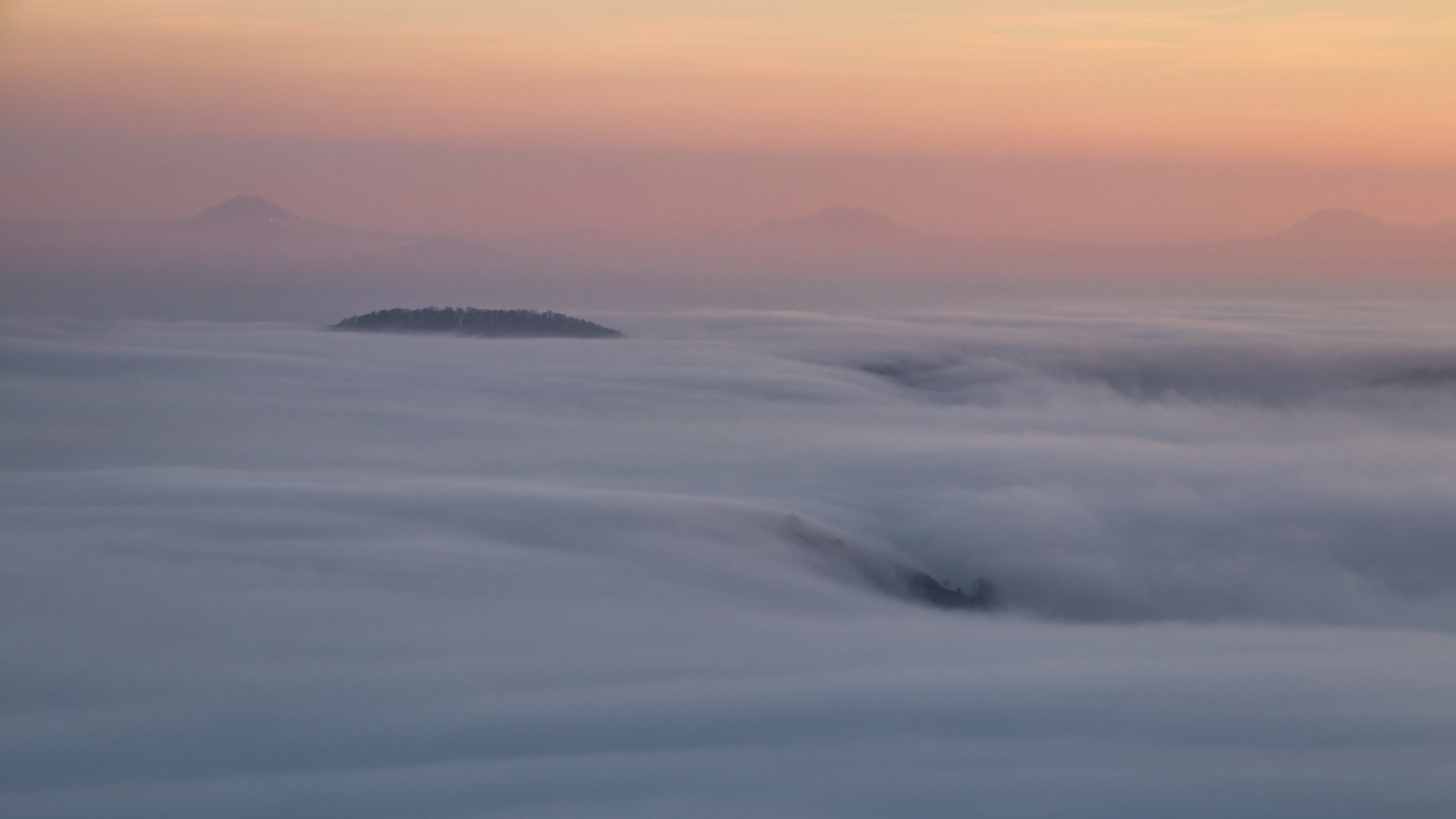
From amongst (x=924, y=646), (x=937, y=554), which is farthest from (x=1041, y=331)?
(x=924, y=646)

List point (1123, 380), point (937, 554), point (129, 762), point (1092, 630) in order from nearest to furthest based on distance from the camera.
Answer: point (129, 762) → point (1092, 630) → point (937, 554) → point (1123, 380)

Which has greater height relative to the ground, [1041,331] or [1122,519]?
[1041,331]

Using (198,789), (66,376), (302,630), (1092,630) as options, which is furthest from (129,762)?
(66,376)

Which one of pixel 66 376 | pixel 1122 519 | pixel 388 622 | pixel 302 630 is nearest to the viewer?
pixel 302 630

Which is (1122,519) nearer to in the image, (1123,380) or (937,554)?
(937,554)

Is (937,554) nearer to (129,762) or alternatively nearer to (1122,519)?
(1122,519)

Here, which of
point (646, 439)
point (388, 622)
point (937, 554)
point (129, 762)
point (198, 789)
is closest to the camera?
point (198, 789)

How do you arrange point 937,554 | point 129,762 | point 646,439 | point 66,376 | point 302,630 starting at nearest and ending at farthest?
point 129,762 → point 302,630 → point 937,554 → point 646,439 → point 66,376

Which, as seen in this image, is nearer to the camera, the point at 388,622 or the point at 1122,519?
the point at 388,622

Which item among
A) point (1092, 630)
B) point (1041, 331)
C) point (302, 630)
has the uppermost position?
point (1041, 331)
